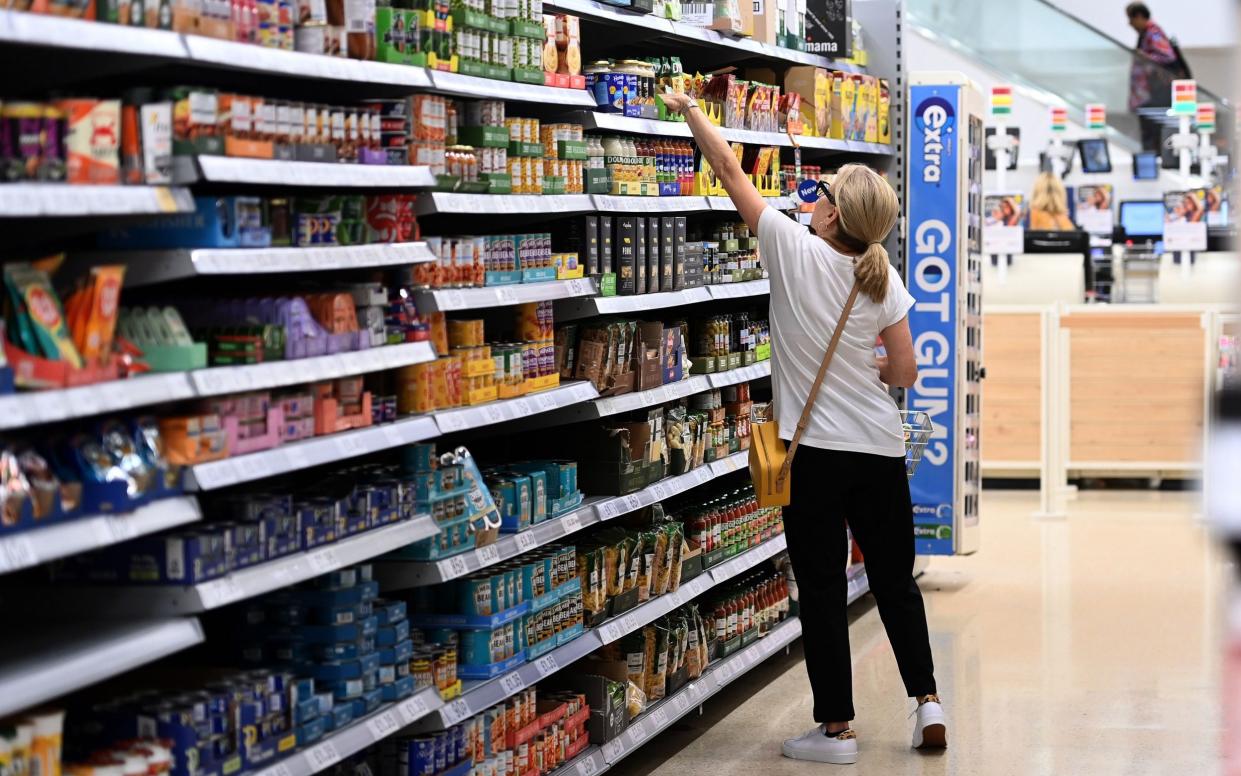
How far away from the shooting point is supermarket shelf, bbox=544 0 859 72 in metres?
4.60

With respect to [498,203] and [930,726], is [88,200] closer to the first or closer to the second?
[498,203]

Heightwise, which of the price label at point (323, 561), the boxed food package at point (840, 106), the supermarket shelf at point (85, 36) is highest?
the boxed food package at point (840, 106)

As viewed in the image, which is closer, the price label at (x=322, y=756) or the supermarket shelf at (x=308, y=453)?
the supermarket shelf at (x=308, y=453)

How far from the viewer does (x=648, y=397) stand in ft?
16.2

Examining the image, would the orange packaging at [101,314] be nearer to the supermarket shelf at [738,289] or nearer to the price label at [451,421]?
the price label at [451,421]

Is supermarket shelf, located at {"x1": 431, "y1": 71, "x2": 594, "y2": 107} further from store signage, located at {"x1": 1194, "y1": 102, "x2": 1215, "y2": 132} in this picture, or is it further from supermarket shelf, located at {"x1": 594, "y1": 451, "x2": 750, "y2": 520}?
store signage, located at {"x1": 1194, "y1": 102, "x2": 1215, "y2": 132}

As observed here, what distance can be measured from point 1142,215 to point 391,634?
11272 mm

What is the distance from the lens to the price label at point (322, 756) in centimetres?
318

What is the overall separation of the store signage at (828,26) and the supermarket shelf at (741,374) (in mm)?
1365

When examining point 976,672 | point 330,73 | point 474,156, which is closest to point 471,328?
point 474,156

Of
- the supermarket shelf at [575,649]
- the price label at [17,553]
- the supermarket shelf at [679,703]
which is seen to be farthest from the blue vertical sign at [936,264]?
the price label at [17,553]

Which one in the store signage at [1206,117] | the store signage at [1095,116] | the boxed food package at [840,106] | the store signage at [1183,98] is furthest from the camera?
the store signage at [1095,116]

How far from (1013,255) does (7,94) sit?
342 inches

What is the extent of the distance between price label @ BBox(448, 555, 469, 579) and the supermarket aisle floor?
1409mm
